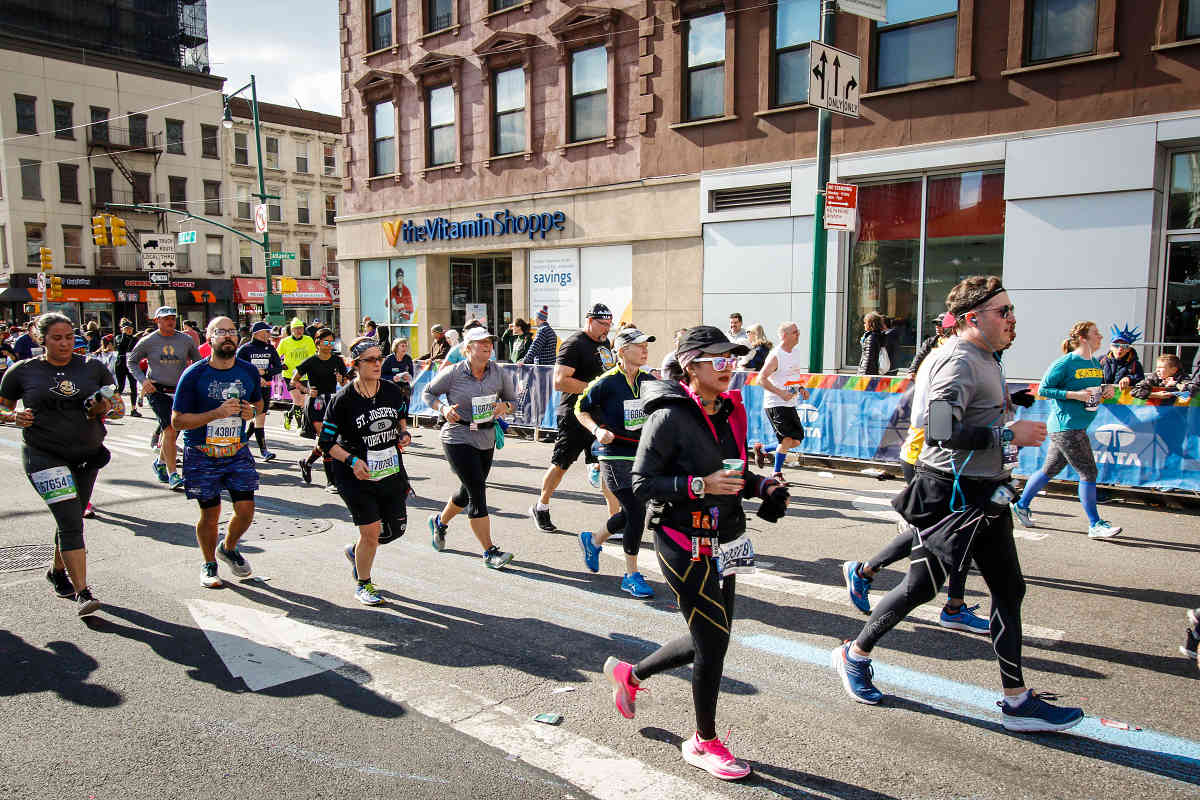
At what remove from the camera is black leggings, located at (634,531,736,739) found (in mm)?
3537

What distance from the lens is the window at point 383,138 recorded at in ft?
78.3

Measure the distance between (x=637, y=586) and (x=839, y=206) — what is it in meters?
7.84

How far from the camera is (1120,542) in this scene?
7336 millimetres

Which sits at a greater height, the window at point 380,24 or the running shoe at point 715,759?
the window at point 380,24

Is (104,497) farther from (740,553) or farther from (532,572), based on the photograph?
(740,553)

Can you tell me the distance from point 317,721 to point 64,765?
1053mm

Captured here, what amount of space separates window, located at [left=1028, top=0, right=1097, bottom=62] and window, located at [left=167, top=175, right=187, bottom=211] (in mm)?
→ 46610

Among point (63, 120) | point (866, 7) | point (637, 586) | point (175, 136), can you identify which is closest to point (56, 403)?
point (637, 586)

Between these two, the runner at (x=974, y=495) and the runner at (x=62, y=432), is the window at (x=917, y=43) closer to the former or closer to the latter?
the runner at (x=974, y=495)

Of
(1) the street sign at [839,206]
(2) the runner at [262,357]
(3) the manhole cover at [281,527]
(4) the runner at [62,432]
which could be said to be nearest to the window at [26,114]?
(2) the runner at [262,357]

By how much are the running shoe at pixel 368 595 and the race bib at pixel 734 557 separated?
305 centimetres

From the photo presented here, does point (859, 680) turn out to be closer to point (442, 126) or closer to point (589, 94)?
point (589, 94)

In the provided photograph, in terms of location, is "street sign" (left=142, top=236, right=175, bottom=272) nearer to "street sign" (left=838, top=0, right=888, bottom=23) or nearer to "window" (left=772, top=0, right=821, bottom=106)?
"window" (left=772, top=0, right=821, bottom=106)

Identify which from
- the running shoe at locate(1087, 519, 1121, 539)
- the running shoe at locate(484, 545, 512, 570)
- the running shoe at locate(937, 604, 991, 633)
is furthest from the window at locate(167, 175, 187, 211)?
the running shoe at locate(937, 604, 991, 633)
